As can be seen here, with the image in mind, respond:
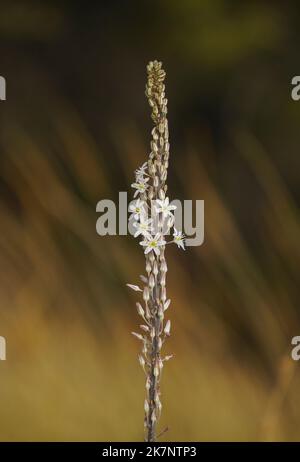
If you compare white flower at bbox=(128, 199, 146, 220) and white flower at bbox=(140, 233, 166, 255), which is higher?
white flower at bbox=(128, 199, 146, 220)

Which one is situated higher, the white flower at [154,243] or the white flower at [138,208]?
the white flower at [138,208]

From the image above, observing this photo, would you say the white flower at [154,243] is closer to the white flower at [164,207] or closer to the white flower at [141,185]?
the white flower at [164,207]

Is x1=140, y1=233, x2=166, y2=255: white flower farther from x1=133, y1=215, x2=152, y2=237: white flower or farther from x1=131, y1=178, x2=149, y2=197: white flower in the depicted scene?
x1=131, y1=178, x2=149, y2=197: white flower

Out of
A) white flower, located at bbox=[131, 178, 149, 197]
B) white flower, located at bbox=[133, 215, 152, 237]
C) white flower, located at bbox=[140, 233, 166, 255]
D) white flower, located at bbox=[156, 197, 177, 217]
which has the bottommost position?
white flower, located at bbox=[140, 233, 166, 255]

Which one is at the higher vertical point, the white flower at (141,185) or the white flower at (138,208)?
the white flower at (141,185)

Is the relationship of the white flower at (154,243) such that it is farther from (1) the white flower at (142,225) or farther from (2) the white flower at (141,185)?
(2) the white flower at (141,185)

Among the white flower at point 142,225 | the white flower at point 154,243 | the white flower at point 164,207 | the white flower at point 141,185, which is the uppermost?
the white flower at point 141,185

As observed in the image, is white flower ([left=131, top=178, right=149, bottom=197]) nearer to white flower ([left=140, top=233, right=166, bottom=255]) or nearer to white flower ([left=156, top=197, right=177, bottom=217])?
white flower ([left=156, top=197, right=177, bottom=217])

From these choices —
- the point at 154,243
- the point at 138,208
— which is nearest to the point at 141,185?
the point at 138,208

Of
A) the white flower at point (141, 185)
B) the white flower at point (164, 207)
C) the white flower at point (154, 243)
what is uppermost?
the white flower at point (141, 185)

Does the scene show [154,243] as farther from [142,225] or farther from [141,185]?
[141,185]
